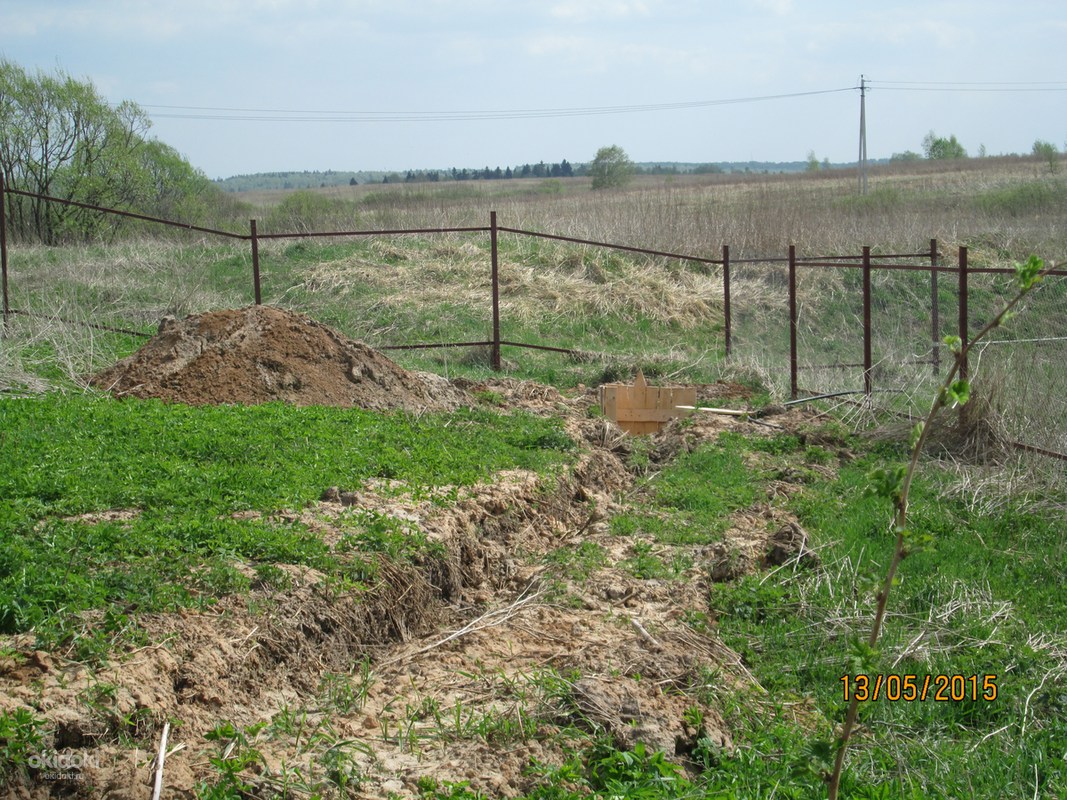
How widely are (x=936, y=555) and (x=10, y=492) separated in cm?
544

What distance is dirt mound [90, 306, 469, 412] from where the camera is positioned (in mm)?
8594

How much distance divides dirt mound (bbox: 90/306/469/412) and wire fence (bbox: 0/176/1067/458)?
2.70 meters

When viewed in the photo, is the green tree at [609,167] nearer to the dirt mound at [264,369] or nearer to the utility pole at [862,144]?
the utility pole at [862,144]

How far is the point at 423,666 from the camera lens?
454 cm

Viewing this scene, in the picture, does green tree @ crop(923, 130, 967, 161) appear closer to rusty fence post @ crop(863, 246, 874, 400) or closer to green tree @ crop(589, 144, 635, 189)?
green tree @ crop(589, 144, 635, 189)

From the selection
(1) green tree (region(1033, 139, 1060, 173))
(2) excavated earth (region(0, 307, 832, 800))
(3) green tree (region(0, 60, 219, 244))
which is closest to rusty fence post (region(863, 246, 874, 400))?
(2) excavated earth (region(0, 307, 832, 800))

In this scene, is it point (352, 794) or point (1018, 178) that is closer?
point (352, 794)

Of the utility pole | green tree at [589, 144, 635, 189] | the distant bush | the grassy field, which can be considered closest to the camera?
the grassy field

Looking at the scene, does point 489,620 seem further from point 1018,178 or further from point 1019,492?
point 1018,178

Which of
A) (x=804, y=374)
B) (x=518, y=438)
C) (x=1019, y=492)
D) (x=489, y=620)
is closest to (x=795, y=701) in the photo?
(x=489, y=620)

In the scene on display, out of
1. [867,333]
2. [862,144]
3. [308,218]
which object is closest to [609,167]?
[862,144]

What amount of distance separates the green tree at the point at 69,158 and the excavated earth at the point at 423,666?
2366 cm

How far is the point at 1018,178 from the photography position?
4141cm
